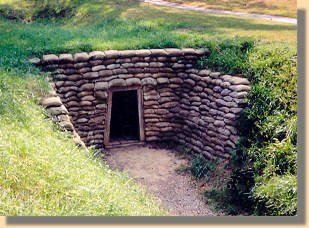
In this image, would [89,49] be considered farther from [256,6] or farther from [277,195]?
[277,195]

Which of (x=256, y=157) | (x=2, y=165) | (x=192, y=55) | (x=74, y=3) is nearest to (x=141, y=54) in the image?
(x=192, y=55)

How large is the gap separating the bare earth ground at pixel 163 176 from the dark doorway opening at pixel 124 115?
1.38 ft

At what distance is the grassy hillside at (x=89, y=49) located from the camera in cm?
430

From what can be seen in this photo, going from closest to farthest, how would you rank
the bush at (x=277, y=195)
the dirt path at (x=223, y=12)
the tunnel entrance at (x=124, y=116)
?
the bush at (x=277, y=195) → the dirt path at (x=223, y=12) → the tunnel entrance at (x=124, y=116)

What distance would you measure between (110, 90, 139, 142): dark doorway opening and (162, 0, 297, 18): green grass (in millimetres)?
1876

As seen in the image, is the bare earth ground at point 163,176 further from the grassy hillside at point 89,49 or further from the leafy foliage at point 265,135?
the grassy hillside at point 89,49

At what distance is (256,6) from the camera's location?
768cm

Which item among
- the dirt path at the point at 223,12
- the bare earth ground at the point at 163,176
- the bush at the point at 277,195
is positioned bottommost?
the bare earth ground at the point at 163,176

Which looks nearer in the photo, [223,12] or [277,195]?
[277,195]

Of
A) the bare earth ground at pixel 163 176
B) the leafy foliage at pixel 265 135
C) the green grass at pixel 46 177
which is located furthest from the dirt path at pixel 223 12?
the green grass at pixel 46 177

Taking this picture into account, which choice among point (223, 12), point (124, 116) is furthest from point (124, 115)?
point (223, 12)

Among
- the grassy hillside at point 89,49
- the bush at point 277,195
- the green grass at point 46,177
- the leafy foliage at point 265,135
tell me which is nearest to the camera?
the green grass at point 46,177

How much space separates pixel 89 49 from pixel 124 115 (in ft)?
4.31

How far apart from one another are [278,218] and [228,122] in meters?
3.36
